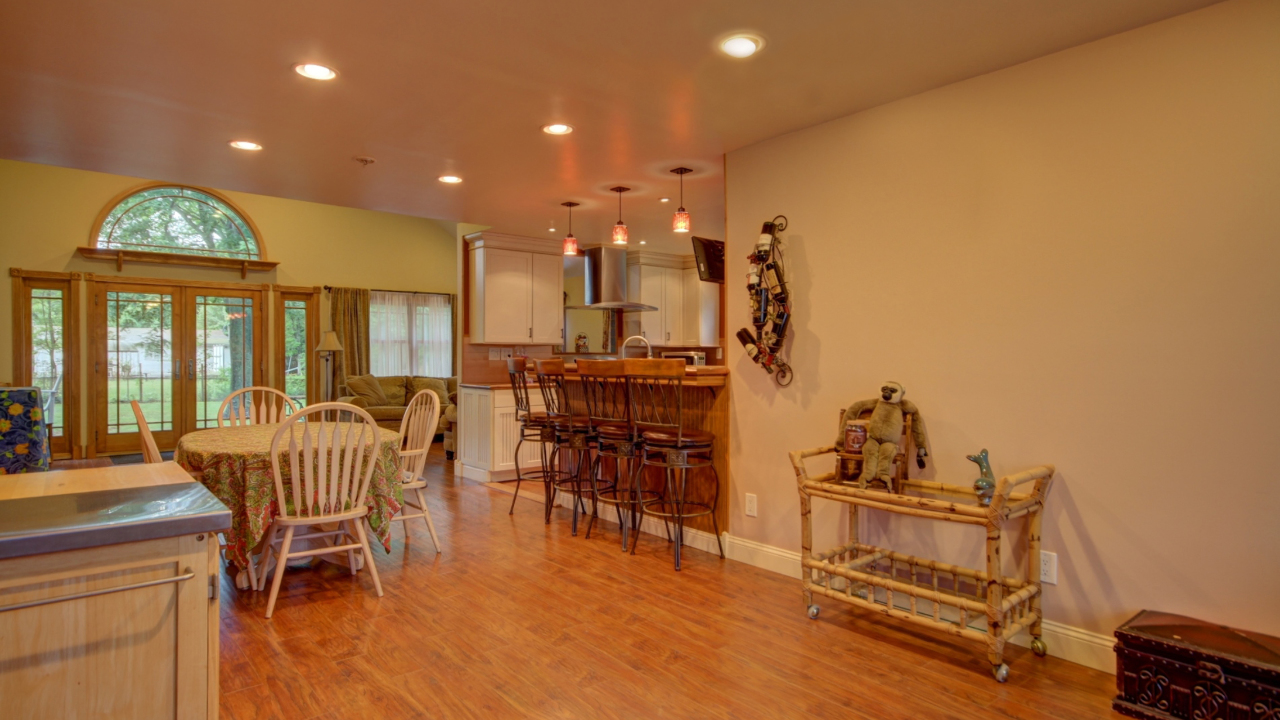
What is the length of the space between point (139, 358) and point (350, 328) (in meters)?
2.35

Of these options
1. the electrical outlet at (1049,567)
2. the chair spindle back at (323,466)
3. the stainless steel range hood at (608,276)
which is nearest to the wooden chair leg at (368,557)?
the chair spindle back at (323,466)

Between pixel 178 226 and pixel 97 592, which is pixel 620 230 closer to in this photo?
pixel 97 592

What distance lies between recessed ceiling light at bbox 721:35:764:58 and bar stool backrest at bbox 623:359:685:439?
4.95 feet

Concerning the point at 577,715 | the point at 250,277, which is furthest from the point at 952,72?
the point at 250,277

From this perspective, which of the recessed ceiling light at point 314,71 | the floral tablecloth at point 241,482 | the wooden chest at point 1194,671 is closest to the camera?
the wooden chest at point 1194,671

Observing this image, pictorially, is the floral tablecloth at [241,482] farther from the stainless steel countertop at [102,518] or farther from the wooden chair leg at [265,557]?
the stainless steel countertop at [102,518]

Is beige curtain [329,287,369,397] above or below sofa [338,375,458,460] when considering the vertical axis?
above

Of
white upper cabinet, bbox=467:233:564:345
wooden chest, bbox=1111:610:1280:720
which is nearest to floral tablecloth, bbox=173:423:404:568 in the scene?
wooden chest, bbox=1111:610:1280:720

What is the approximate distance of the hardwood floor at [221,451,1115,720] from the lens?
2211 millimetres

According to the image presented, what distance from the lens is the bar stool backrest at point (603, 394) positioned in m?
4.09

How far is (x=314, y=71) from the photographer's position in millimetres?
2695

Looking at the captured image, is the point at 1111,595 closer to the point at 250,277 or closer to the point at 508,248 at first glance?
the point at 508,248

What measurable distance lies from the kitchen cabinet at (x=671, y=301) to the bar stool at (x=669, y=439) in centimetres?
355

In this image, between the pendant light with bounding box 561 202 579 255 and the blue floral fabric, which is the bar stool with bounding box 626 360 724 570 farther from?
the blue floral fabric
